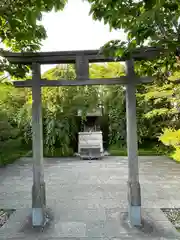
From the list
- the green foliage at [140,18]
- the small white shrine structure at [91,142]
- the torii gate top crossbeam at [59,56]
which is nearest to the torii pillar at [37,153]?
the torii gate top crossbeam at [59,56]

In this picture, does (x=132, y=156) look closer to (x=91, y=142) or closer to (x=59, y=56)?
(x=59, y=56)

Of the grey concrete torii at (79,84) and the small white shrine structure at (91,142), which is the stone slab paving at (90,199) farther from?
the small white shrine structure at (91,142)

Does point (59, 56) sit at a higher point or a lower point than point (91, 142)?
higher

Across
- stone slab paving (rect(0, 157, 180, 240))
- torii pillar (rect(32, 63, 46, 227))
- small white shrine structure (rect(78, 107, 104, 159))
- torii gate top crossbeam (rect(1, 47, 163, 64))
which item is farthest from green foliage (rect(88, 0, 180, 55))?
small white shrine structure (rect(78, 107, 104, 159))

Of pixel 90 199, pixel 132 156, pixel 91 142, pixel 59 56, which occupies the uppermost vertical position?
pixel 59 56

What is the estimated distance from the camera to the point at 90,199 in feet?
12.9

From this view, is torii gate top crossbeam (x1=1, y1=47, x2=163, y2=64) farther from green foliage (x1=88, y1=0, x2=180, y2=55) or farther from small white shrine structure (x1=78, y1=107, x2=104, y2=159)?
small white shrine structure (x1=78, y1=107, x2=104, y2=159)

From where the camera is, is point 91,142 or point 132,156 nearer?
point 132,156

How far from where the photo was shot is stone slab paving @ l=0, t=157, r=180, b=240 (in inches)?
108

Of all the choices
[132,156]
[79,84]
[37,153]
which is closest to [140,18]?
[79,84]

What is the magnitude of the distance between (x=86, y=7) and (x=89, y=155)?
5649 mm

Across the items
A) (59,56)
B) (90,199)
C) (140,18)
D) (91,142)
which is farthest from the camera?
Answer: (91,142)

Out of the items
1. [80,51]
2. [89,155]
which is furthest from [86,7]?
[89,155]

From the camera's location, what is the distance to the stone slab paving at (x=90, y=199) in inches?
108
